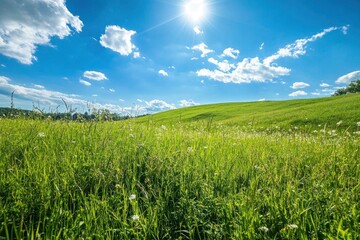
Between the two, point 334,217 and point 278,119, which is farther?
point 278,119

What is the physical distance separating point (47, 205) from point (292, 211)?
2705mm

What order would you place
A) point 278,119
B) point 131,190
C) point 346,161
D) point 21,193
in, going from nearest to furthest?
point 21,193 < point 131,190 < point 346,161 < point 278,119

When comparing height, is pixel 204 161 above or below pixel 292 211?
above

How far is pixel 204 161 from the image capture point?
14.3 feet

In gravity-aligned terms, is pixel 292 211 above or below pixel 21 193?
below

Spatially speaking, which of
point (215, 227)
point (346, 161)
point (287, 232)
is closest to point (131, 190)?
point (215, 227)

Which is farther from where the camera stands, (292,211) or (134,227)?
(292,211)

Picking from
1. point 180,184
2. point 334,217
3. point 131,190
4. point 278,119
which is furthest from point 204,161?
point 278,119

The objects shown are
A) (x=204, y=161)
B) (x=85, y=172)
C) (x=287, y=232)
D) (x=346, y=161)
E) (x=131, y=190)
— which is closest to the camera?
(x=287, y=232)

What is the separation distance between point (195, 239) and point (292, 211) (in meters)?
1.11

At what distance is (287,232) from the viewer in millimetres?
2527

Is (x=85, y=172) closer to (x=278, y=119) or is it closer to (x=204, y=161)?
(x=204, y=161)

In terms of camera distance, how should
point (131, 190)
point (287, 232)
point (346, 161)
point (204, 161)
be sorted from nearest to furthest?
1. point (287, 232)
2. point (131, 190)
3. point (204, 161)
4. point (346, 161)

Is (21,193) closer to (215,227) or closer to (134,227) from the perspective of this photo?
(134,227)
